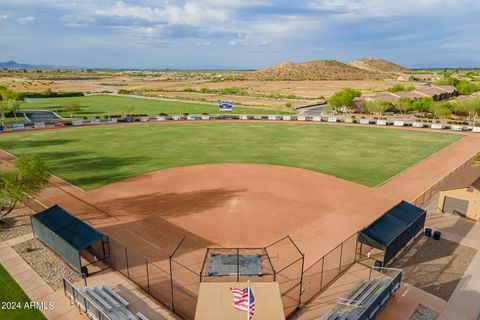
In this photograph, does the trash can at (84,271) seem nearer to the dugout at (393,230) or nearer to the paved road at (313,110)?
the dugout at (393,230)

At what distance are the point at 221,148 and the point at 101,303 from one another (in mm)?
37339

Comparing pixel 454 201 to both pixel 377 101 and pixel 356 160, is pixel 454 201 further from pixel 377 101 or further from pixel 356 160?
pixel 377 101

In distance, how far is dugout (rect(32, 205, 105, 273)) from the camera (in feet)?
63.4

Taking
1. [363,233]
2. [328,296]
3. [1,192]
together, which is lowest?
[328,296]

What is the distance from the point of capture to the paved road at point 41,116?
79588mm

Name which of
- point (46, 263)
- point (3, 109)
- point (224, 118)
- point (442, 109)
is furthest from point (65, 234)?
point (442, 109)

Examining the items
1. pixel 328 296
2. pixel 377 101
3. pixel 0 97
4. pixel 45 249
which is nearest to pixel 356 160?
pixel 328 296

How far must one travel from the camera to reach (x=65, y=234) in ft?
67.1

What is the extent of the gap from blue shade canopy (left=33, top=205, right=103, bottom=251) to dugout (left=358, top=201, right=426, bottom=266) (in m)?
17.9

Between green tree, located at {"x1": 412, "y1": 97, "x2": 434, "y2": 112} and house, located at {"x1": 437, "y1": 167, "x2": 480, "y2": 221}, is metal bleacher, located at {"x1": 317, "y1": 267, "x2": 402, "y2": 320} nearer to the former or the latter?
house, located at {"x1": 437, "y1": 167, "x2": 480, "y2": 221}

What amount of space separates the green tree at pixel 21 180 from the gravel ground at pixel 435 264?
27415mm

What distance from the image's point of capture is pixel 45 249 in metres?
21.9

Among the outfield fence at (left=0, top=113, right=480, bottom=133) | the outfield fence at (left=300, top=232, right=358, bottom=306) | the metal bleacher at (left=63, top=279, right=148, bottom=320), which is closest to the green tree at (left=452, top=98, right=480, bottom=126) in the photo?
the outfield fence at (left=0, top=113, right=480, bottom=133)

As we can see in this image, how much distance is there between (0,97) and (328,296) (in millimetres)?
113171
